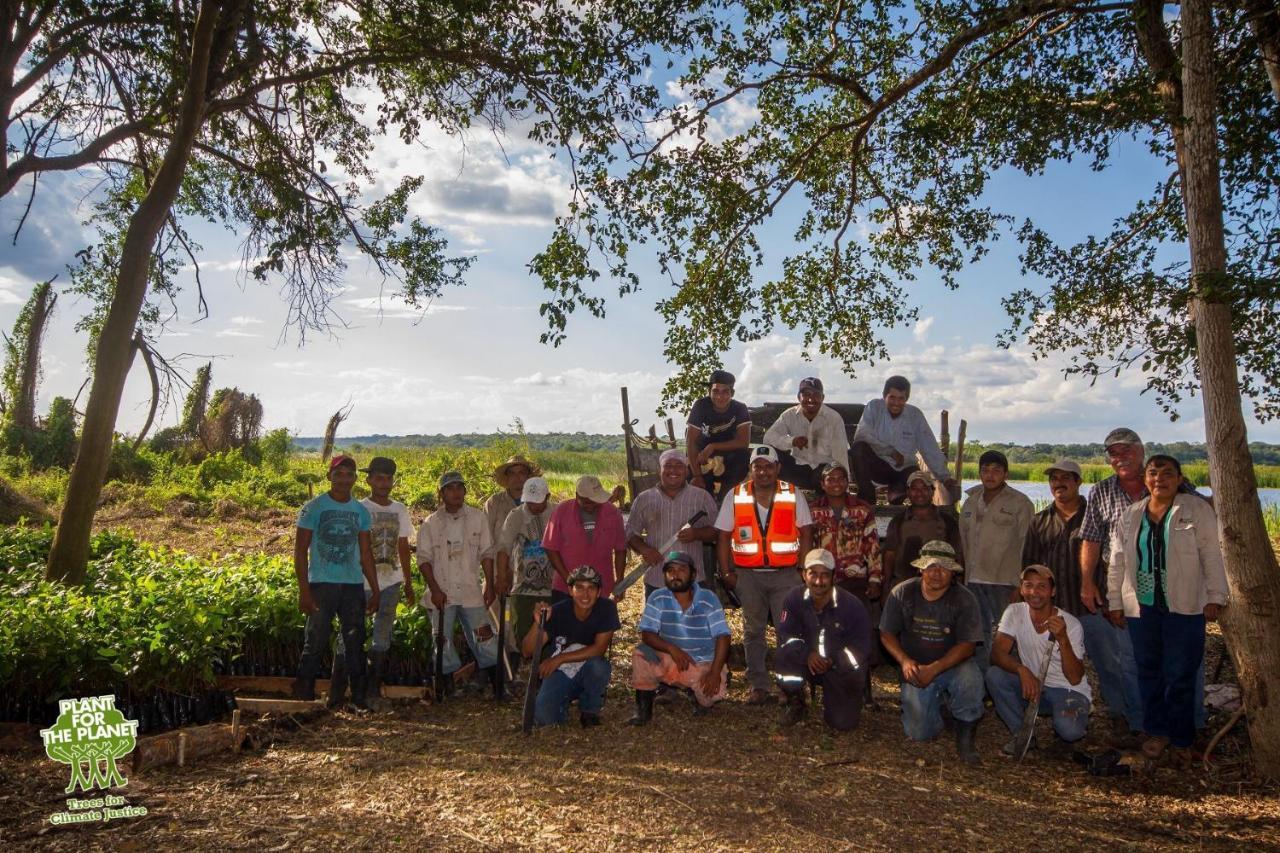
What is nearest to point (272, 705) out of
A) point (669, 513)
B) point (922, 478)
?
point (669, 513)

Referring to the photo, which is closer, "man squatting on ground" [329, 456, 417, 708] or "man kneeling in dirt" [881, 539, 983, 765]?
"man kneeling in dirt" [881, 539, 983, 765]

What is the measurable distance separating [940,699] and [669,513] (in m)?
2.47

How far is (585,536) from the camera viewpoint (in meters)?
6.92

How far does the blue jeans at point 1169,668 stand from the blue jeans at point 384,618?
5416mm

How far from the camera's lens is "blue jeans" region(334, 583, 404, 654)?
23.2 ft

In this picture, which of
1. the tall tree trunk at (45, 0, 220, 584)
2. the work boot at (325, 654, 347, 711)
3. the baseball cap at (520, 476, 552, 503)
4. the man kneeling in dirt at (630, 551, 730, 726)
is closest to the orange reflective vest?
the man kneeling in dirt at (630, 551, 730, 726)

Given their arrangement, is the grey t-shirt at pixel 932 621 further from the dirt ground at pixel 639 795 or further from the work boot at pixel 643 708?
the work boot at pixel 643 708

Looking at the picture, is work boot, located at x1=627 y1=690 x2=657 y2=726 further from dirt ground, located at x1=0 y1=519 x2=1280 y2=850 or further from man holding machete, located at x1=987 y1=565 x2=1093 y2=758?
man holding machete, located at x1=987 y1=565 x2=1093 y2=758

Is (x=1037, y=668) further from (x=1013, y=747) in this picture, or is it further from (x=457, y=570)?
(x=457, y=570)

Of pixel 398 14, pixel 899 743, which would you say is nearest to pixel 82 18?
pixel 398 14

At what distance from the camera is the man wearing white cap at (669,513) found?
7.27m

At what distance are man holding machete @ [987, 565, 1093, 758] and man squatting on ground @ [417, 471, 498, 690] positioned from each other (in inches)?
149

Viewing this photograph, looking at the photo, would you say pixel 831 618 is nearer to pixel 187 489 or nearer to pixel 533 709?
pixel 533 709

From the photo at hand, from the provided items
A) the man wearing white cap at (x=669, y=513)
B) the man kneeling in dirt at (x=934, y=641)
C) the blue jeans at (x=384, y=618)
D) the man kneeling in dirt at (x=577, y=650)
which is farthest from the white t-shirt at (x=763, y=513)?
the blue jeans at (x=384, y=618)
